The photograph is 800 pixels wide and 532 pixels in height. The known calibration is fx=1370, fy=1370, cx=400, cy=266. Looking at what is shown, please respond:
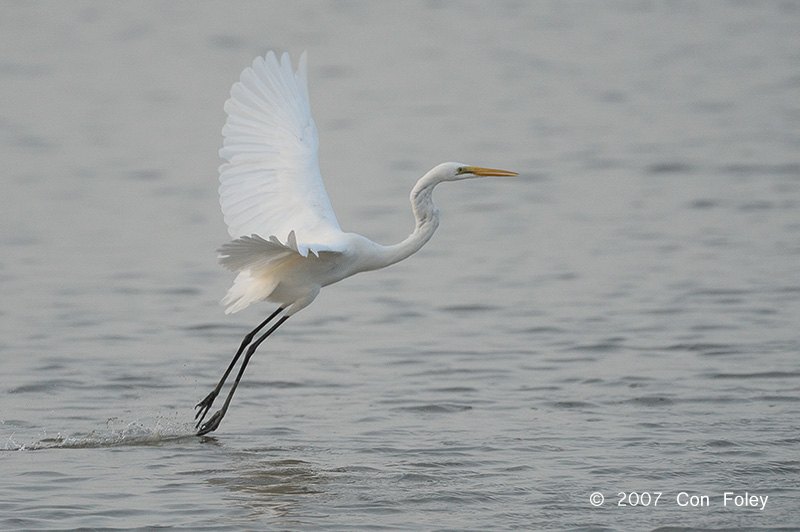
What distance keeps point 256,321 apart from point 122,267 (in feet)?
5.44

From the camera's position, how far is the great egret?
787 centimetres

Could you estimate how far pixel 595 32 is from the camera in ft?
69.7

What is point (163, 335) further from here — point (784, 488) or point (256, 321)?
point (784, 488)

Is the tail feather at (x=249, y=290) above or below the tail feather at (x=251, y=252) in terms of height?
below

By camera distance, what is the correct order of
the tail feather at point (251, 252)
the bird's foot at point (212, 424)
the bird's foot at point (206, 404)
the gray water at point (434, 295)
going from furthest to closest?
the bird's foot at point (206, 404), the bird's foot at point (212, 424), the gray water at point (434, 295), the tail feather at point (251, 252)

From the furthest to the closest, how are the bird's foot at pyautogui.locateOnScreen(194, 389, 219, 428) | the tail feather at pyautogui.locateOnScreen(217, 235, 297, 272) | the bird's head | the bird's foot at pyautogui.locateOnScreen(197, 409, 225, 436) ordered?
the bird's foot at pyautogui.locateOnScreen(194, 389, 219, 428)
the bird's foot at pyautogui.locateOnScreen(197, 409, 225, 436)
the bird's head
the tail feather at pyautogui.locateOnScreen(217, 235, 297, 272)

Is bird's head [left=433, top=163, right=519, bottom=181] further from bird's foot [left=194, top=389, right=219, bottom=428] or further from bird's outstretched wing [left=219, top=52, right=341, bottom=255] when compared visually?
bird's foot [left=194, top=389, right=219, bottom=428]

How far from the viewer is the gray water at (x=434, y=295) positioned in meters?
6.91

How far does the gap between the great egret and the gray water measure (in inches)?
31.2

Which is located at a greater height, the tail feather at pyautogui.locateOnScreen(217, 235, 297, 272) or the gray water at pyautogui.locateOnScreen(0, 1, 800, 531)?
the tail feather at pyautogui.locateOnScreen(217, 235, 297, 272)

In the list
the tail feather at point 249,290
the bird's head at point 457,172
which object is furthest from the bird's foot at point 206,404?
the bird's head at point 457,172

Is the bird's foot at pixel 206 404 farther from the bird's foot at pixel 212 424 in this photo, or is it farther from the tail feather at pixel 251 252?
the tail feather at pixel 251 252

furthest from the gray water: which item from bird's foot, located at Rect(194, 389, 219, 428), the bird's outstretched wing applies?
the bird's outstretched wing

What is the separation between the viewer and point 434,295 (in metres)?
11.0
